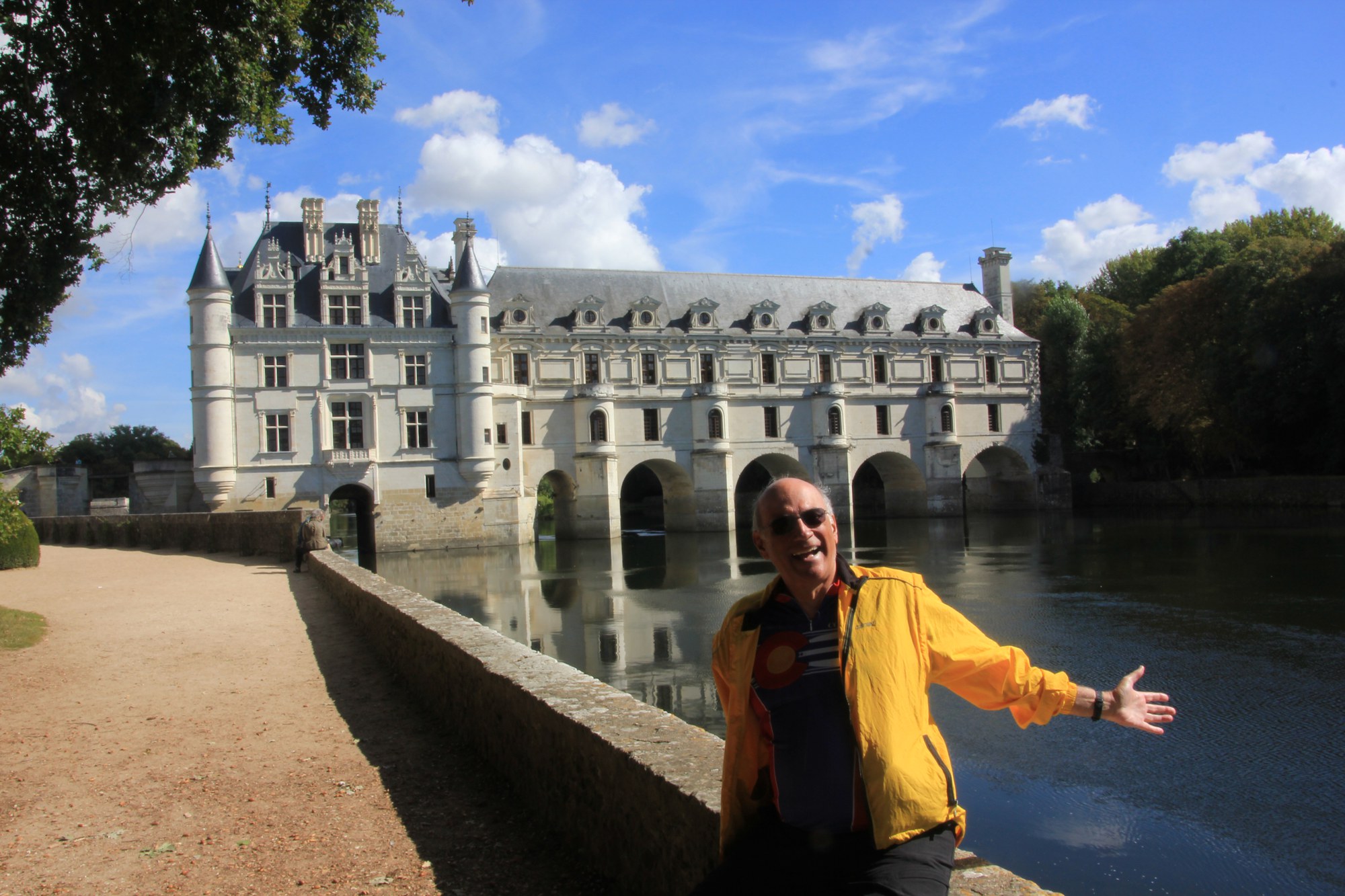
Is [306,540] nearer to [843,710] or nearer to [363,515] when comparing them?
[363,515]

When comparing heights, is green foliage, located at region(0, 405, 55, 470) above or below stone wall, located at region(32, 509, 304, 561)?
above

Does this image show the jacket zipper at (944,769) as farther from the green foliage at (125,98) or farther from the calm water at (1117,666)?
the green foliage at (125,98)

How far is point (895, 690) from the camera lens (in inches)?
92.7

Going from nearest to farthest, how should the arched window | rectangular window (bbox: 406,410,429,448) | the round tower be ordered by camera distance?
the round tower
rectangular window (bbox: 406,410,429,448)
the arched window

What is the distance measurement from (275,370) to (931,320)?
27.8 m

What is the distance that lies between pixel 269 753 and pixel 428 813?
1.81 metres

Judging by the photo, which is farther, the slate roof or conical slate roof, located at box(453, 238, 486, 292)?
the slate roof

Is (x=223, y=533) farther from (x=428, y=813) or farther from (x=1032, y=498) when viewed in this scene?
(x=1032, y=498)

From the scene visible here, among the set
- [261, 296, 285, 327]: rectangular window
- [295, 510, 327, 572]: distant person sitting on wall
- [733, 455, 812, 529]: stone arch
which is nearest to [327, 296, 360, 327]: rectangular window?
[261, 296, 285, 327]: rectangular window

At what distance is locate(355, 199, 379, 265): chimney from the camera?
113 feet

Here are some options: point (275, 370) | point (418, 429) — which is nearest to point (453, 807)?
point (418, 429)

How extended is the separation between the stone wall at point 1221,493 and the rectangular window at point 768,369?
1729 centimetres

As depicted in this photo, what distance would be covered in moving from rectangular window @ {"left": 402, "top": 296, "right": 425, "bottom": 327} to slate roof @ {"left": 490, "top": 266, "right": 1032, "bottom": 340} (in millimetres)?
4279

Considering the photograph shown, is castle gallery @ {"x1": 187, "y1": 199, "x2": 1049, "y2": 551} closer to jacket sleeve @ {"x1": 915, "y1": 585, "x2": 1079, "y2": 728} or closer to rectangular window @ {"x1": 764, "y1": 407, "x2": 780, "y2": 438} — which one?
rectangular window @ {"x1": 764, "y1": 407, "x2": 780, "y2": 438}
